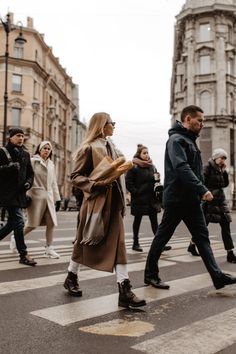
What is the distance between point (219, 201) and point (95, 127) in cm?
353

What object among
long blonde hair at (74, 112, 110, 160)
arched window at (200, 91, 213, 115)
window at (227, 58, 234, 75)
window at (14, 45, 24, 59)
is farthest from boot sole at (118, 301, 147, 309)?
window at (227, 58, 234, 75)

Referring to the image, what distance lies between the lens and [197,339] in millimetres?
3375

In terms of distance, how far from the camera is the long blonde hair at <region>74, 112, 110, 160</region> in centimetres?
460

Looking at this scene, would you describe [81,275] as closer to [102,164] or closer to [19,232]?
[19,232]

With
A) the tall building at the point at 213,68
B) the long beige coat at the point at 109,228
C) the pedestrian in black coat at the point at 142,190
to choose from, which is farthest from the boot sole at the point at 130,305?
the tall building at the point at 213,68

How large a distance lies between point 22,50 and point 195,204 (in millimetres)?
49479

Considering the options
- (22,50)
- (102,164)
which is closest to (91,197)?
(102,164)

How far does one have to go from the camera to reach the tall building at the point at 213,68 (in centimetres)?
5276

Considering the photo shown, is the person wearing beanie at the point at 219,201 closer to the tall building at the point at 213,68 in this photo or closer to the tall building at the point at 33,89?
the tall building at the point at 33,89

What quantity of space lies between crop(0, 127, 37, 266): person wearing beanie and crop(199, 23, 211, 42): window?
51.4 m

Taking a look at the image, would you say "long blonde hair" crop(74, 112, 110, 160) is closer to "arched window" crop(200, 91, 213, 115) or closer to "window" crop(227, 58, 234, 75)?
"arched window" crop(200, 91, 213, 115)

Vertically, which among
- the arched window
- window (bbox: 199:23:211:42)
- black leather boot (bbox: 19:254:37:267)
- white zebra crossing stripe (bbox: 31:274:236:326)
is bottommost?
white zebra crossing stripe (bbox: 31:274:236:326)

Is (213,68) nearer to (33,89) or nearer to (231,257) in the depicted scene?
(33,89)

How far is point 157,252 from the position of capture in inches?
204
